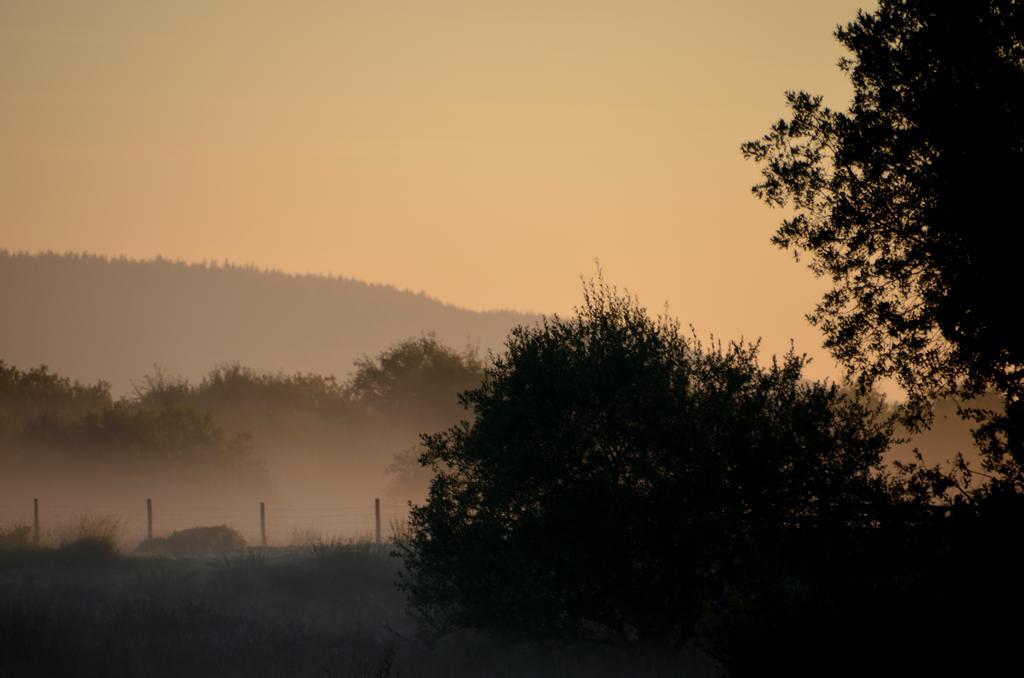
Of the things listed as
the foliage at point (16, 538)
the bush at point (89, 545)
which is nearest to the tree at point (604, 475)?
the bush at point (89, 545)

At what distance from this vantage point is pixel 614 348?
67.3ft

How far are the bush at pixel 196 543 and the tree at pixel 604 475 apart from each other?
20.5 meters

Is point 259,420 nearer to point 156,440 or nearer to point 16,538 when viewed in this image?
point 156,440

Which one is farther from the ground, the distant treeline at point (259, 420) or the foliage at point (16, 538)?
the distant treeline at point (259, 420)

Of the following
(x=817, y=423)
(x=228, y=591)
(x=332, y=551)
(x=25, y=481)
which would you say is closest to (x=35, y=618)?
(x=228, y=591)

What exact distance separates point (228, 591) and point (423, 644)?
837 cm

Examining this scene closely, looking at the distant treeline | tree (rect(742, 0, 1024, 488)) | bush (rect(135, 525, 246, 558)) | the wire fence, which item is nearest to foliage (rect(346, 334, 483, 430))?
the distant treeline

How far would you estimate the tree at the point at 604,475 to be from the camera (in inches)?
747

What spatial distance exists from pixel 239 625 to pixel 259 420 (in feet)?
184

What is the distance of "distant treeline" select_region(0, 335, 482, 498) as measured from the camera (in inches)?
2486

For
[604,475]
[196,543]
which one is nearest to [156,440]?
[196,543]

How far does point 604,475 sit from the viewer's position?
19.6 meters

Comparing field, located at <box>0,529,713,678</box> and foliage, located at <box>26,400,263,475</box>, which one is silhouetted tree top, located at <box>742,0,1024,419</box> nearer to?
field, located at <box>0,529,713,678</box>

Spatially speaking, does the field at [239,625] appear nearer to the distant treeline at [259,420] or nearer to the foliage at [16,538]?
the foliage at [16,538]
